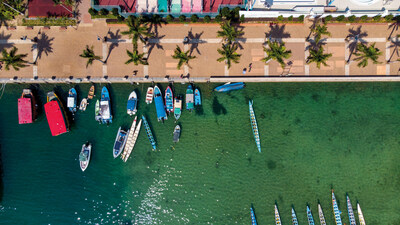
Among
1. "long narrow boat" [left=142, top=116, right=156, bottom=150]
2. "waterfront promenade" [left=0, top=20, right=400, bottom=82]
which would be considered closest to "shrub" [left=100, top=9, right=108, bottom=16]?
"waterfront promenade" [left=0, top=20, right=400, bottom=82]

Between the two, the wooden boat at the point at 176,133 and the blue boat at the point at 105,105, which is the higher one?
the blue boat at the point at 105,105

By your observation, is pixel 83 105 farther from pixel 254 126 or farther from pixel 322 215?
pixel 322 215

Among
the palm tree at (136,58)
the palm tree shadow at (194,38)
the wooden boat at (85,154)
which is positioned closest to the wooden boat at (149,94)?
the palm tree at (136,58)

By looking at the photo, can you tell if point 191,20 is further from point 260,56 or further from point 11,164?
point 11,164

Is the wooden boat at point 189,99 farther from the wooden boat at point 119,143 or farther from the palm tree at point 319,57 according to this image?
the palm tree at point 319,57

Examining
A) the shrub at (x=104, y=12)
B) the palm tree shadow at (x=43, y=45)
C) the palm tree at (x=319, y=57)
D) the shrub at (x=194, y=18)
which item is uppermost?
the shrub at (x=104, y=12)

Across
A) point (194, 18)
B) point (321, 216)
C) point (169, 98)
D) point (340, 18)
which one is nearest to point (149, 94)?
point (169, 98)

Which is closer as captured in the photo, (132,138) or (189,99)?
(189,99)

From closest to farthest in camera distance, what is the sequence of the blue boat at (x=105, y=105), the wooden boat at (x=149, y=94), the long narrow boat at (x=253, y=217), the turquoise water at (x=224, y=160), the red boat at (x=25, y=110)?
the red boat at (x=25, y=110), the blue boat at (x=105, y=105), the wooden boat at (x=149, y=94), the turquoise water at (x=224, y=160), the long narrow boat at (x=253, y=217)

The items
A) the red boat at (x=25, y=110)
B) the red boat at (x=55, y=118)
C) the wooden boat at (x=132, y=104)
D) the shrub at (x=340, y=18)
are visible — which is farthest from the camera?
the wooden boat at (x=132, y=104)
